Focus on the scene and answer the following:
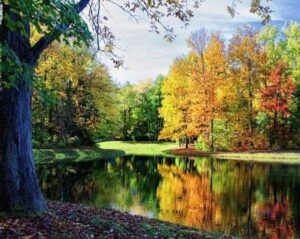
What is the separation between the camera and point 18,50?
9.27 m

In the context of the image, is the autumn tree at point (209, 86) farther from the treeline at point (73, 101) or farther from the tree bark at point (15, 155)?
the tree bark at point (15, 155)

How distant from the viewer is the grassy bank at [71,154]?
129 feet

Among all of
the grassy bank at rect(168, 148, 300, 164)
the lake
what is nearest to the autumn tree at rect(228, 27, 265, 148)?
the grassy bank at rect(168, 148, 300, 164)

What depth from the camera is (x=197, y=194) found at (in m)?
22.5

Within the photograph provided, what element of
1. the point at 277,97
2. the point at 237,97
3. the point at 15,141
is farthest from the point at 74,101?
the point at 15,141

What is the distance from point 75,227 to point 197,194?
1406 centimetres

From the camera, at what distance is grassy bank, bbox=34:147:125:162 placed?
39.4 metres

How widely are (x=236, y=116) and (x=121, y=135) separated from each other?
33378mm

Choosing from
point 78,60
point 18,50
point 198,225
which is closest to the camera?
point 18,50

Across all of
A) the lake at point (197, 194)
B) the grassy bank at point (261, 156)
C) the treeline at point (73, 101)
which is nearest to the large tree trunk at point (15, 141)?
the lake at point (197, 194)

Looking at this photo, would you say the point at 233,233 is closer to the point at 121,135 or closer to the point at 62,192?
the point at 62,192

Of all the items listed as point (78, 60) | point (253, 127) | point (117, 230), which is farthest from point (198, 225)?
point (253, 127)

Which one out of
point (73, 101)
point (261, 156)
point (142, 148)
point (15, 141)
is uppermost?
point (73, 101)

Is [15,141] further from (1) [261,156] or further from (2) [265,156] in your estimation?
(2) [265,156]
